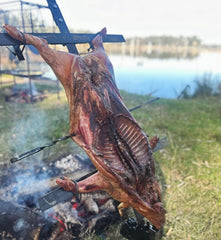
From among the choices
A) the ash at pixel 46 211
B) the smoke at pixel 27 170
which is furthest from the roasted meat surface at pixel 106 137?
the smoke at pixel 27 170

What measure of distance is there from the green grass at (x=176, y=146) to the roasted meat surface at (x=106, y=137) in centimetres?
116

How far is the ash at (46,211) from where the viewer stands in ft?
7.97

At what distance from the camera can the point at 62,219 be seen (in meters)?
2.67

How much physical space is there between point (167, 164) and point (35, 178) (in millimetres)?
2416

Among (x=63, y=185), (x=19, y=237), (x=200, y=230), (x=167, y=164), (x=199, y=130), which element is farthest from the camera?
(x=199, y=130)

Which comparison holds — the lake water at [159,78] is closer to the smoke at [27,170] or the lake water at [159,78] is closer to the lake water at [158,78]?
the lake water at [158,78]

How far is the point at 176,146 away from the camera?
4.80 meters

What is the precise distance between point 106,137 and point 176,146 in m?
3.23

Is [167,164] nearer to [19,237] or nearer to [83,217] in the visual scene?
[83,217]

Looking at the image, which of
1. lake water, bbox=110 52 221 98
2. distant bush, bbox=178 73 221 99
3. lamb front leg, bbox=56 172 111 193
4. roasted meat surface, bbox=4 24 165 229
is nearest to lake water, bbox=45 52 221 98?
lake water, bbox=110 52 221 98

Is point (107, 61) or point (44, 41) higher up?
point (44, 41)

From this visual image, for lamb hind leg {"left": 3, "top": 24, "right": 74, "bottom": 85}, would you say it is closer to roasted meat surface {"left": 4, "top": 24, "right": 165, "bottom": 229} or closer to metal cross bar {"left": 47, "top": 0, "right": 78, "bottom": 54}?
roasted meat surface {"left": 4, "top": 24, "right": 165, "bottom": 229}

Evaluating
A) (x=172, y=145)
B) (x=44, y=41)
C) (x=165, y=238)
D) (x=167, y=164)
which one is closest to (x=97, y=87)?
(x=44, y=41)

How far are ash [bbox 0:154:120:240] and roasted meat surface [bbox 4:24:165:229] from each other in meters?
0.91
